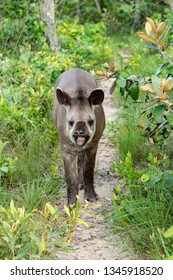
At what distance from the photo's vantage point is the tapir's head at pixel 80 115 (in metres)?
5.78

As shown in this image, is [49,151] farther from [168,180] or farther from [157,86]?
[157,86]

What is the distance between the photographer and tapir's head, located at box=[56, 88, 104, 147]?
5777 millimetres

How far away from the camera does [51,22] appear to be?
35.2 ft

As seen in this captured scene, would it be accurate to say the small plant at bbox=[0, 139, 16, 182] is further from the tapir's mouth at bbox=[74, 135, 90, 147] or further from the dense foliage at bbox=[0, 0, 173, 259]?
the tapir's mouth at bbox=[74, 135, 90, 147]

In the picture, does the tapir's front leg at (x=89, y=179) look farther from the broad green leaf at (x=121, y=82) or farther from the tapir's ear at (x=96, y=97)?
the broad green leaf at (x=121, y=82)

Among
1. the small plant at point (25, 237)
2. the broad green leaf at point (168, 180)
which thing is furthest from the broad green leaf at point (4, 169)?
the broad green leaf at point (168, 180)

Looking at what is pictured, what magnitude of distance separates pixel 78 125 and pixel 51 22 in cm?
534

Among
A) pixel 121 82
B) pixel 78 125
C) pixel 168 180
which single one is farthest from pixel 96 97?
pixel 168 180

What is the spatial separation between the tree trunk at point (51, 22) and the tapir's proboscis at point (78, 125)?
151 inches

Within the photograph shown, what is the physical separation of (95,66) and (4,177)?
565cm

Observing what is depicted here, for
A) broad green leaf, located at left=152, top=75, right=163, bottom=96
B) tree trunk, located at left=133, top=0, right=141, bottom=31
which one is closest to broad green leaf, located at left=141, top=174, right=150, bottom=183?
broad green leaf, located at left=152, top=75, right=163, bottom=96

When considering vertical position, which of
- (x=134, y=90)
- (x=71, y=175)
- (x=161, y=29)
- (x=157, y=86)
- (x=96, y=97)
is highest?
(x=161, y=29)

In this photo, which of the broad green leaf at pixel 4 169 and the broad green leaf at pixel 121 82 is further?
the broad green leaf at pixel 4 169
